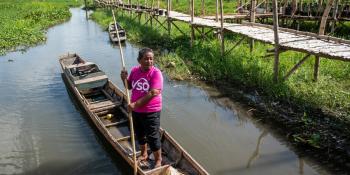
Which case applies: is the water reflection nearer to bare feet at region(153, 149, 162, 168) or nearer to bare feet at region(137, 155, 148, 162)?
bare feet at region(153, 149, 162, 168)

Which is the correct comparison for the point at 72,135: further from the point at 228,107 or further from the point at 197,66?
the point at 197,66

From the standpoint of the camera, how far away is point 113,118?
840 centimetres

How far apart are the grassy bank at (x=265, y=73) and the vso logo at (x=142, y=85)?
14.8ft

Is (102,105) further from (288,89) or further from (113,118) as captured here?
(288,89)

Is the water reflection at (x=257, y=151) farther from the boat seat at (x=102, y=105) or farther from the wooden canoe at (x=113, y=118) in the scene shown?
the boat seat at (x=102, y=105)

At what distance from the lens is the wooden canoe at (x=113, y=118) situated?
5715 millimetres

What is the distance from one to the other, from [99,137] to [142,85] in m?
3.32

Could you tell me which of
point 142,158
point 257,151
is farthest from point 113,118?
point 257,151

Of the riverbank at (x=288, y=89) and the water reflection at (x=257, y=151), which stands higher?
the riverbank at (x=288, y=89)

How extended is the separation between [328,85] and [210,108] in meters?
2.95

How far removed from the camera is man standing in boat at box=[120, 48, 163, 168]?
4.87m

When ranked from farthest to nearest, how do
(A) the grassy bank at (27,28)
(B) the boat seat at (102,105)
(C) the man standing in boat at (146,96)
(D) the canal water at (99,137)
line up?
(A) the grassy bank at (27,28) < (B) the boat seat at (102,105) < (D) the canal water at (99,137) < (C) the man standing in boat at (146,96)

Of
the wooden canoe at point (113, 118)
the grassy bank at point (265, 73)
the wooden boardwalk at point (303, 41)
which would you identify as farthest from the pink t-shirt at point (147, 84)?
the grassy bank at point (265, 73)

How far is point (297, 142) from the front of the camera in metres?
7.04
